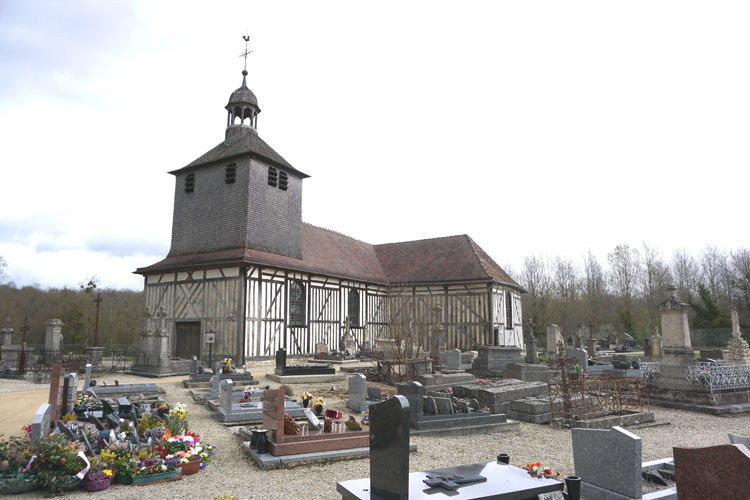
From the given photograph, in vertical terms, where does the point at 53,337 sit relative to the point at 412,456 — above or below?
above

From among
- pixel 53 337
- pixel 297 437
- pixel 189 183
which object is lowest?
pixel 297 437

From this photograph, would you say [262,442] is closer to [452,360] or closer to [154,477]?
[154,477]

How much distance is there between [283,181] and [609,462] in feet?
66.3

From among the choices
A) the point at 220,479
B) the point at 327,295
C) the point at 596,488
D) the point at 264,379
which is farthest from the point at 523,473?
the point at 327,295

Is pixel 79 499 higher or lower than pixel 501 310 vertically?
lower

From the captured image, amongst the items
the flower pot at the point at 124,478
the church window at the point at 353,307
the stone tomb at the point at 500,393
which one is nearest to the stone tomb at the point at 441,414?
the stone tomb at the point at 500,393

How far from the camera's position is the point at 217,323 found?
772 inches

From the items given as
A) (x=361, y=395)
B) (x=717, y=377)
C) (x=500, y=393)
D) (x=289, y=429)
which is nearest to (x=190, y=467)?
(x=289, y=429)

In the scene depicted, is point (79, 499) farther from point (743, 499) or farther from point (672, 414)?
point (672, 414)

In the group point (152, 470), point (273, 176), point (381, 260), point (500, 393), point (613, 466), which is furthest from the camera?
point (381, 260)

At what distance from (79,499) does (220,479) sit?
1559 millimetres

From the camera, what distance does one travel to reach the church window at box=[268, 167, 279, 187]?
22.3 meters

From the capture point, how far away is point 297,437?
691 cm

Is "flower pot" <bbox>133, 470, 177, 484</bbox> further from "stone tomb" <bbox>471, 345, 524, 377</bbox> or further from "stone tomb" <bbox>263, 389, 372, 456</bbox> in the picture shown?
"stone tomb" <bbox>471, 345, 524, 377</bbox>
